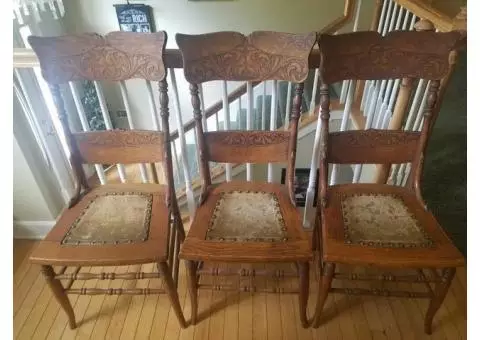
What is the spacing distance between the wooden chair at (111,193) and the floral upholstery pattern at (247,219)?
0.20 meters

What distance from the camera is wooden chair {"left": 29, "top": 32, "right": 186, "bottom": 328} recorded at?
1.11 meters

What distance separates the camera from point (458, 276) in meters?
1.61

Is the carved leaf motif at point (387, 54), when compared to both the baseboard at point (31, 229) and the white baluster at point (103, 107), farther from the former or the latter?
the baseboard at point (31, 229)

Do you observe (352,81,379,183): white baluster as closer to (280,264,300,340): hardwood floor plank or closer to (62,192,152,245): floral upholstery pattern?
(280,264,300,340): hardwood floor plank

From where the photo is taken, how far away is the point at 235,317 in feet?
4.83

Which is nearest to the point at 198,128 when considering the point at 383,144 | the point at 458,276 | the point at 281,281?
the point at 383,144

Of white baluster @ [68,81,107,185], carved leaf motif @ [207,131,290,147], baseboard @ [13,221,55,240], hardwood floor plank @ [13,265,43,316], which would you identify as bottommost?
hardwood floor plank @ [13,265,43,316]

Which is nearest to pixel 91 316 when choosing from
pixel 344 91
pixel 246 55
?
pixel 246 55

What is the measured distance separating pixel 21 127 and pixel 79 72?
627 millimetres

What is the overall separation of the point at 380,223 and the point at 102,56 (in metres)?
1.21

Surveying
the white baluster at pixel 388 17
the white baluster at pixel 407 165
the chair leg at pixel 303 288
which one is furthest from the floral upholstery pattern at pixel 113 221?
the white baluster at pixel 388 17

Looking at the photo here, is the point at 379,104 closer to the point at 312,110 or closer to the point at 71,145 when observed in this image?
the point at 312,110

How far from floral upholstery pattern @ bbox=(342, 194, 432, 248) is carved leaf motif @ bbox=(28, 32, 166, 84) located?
89cm

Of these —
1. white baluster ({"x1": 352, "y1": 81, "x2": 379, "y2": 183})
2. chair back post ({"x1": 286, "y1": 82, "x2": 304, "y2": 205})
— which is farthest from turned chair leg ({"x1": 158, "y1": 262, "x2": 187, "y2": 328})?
white baluster ({"x1": 352, "y1": 81, "x2": 379, "y2": 183})
